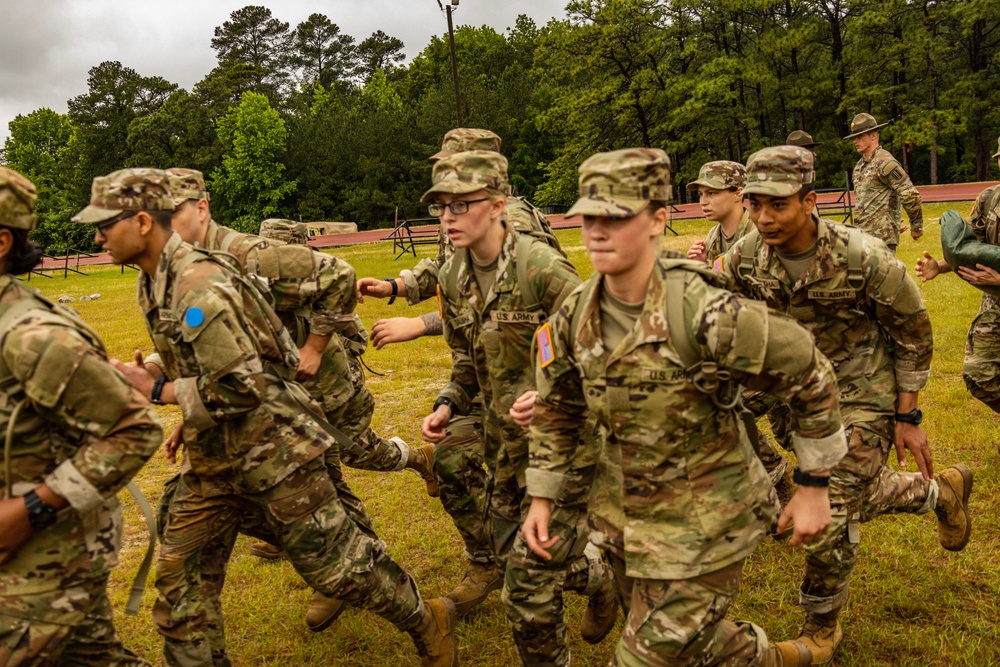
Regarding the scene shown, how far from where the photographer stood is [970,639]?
452 cm

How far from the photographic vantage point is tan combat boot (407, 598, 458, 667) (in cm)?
460

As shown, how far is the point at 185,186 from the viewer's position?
16.8 feet

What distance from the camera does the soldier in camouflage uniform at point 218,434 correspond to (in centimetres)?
369

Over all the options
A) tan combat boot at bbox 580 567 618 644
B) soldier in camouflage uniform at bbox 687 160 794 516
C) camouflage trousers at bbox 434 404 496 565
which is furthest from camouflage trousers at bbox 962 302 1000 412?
camouflage trousers at bbox 434 404 496 565

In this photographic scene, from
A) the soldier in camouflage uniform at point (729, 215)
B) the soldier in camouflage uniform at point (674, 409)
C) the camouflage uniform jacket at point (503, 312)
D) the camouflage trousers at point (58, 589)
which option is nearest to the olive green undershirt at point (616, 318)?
the soldier in camouflage uniform at point (674, 409)

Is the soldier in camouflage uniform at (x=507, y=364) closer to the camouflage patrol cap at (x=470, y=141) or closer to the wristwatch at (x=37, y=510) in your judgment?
the camouflage patrol cap at (x=470, y=141)

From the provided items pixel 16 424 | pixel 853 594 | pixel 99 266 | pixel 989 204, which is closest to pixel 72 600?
pixel 16 424

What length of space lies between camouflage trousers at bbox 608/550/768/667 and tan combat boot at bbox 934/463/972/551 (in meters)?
2.66

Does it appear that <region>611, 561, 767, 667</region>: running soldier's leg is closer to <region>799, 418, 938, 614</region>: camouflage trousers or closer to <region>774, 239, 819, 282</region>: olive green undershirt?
<region>799, 418, 938, 614</region>: camouflage trousers

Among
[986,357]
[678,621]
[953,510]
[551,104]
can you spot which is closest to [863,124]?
[986,357]

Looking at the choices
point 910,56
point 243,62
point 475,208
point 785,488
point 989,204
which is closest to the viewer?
point 475,208

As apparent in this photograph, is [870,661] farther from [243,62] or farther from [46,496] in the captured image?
[243,62]

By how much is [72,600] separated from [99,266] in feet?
134

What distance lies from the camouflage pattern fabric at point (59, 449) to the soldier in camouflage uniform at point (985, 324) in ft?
16.9
